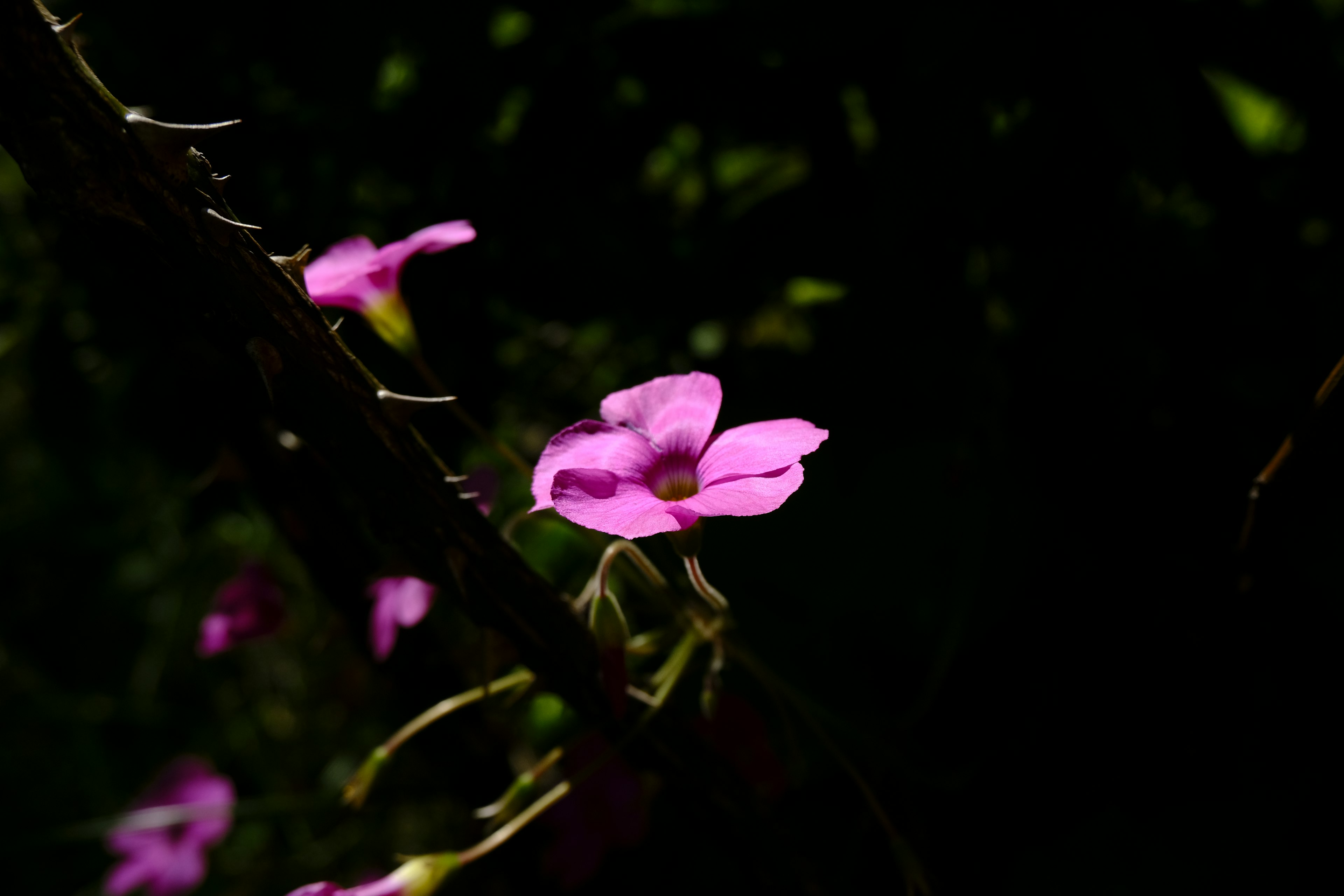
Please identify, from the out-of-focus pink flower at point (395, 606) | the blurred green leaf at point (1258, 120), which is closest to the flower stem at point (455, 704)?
the out-of-focus pink flower at point (395, 606)

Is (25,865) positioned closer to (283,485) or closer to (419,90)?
(283,485)

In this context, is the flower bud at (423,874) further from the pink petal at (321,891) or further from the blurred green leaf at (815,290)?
the blurred green leaf at (815,290)

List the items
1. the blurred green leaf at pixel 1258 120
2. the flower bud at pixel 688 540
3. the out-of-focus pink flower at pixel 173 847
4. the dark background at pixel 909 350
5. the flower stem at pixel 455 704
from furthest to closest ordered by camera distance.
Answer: the out-of-focus pink flower at pixel 173 847 → the blurred green leaf at pixel 1258 120 → the dark background at pixel 909 350 → the flower stem at pixel 455 704 → the flower bud at pixel 688 540

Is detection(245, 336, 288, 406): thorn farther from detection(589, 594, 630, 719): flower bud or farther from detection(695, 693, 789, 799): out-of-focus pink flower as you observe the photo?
detection(695, 693, 789, 799): out-of-focus pink flower

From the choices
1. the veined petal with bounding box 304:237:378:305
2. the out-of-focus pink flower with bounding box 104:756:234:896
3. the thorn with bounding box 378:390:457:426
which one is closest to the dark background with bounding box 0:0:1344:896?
the veined petal with bounding box 304:237:378:305

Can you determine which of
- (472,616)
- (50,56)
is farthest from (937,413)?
(50,56)

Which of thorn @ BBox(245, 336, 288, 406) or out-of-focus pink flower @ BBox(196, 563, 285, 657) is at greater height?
thorn @ BBox(245, 336, 288, 406)
